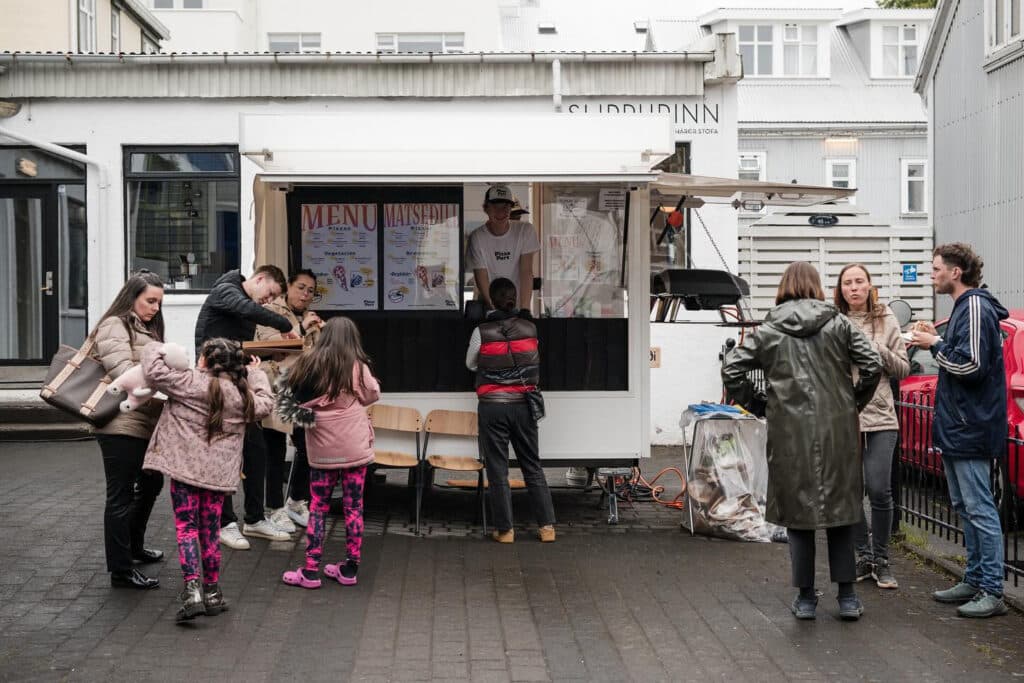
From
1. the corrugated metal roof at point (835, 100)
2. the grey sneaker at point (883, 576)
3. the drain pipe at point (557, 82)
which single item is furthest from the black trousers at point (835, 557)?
the corrugated metal roof at point (835, 100)

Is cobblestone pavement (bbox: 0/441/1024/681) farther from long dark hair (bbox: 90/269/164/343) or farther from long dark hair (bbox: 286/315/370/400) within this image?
long dark hair (bbox: 90/269/164/343)

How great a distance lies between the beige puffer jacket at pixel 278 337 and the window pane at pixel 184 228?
6343 mm

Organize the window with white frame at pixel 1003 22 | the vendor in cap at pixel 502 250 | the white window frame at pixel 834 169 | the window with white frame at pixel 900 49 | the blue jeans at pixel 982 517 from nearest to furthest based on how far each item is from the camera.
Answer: the blue jeans at pixel 982 517 < the vendor in cap at pixel 502 250 < the window with white frame at pixel 1003 22 < the white window frame at pixel 834 169 < the window with white frame at pixel 900 49

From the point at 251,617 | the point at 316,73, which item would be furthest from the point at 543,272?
the point at 316,73

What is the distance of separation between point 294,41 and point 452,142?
2568cm

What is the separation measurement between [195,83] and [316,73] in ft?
4.62

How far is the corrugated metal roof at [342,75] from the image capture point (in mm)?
14453

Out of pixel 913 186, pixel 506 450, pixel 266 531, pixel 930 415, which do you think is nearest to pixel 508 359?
pixel 506 450

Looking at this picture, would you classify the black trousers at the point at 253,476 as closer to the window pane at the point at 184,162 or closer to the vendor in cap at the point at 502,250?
the vendor in cap at the point at 502,250

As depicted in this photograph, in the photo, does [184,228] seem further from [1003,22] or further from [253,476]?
[1003,22]

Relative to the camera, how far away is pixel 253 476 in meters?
8.41

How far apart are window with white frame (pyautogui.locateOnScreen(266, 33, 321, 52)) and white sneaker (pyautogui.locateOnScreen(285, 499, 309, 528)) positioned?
2546 cm

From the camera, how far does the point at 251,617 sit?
6.62m

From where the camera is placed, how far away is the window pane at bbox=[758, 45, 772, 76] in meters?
35.4
